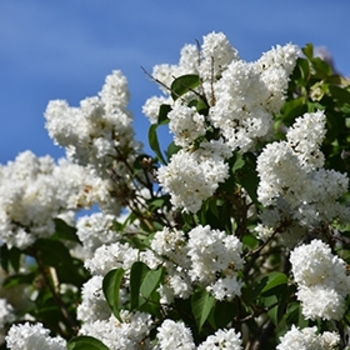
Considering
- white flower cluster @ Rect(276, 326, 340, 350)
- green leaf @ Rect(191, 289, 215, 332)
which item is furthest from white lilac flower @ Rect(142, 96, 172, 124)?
white flower cluster @ Rect(276, 326, 340, 350)

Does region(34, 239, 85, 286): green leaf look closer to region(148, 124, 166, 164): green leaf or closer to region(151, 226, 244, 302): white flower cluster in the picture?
region(148, 124, 166, 164): green leaf

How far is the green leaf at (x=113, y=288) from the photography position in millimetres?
2469

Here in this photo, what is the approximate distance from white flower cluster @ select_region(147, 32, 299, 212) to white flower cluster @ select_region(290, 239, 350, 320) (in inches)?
14.9

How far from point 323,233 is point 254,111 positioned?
41cm

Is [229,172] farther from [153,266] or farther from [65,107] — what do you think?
[65,107]

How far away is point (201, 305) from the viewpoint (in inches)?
94.2

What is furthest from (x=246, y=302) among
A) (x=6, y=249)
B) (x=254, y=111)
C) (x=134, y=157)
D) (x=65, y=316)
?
(x=6, y=249)

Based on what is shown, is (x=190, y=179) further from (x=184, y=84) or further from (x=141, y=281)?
(x=184, y=84)

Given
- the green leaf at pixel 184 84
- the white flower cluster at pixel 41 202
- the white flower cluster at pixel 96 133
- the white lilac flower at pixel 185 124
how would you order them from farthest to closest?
the white flower cluster at pixel 41 202
the white flower cluster at pixel 96 133
the green leaf at pixel 184 84
the white lilac flower at pixel 185 124

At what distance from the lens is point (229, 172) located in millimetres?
2537

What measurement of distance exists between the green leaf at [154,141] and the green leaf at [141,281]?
0.65 meters

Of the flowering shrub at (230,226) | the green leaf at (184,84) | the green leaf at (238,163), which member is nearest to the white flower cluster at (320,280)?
the flowering shrub at (230,226)

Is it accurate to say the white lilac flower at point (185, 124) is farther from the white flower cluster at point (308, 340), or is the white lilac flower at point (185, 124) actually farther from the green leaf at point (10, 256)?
the green leaf at point (10, 256)

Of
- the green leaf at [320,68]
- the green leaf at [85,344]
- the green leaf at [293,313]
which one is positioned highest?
the green leaf at [320,68]
